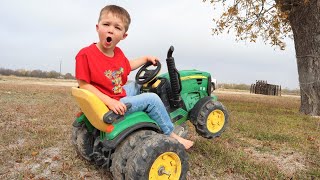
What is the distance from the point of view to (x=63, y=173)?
4344mm

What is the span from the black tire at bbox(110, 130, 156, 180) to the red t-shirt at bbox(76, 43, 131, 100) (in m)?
0.55

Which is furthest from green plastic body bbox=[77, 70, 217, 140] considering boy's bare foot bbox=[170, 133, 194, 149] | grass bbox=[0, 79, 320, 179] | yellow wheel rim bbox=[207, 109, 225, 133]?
grass bbox=[0, 79, 320, 179]

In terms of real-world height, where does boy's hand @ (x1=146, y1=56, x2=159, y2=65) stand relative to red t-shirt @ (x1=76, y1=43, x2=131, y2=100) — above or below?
above

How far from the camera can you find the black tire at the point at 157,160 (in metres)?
3.34

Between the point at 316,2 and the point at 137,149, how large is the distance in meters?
11.3

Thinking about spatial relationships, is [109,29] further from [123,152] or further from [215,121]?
[215,121]

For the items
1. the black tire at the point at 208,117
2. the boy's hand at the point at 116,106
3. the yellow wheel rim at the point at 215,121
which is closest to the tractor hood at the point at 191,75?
the black tire at the point at 208,117

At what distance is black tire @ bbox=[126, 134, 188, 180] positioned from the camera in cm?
334

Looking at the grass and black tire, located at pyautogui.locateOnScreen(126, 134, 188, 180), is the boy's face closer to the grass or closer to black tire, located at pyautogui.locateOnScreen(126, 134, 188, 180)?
black tire, located at pyautogui.locateOnScreen(126, 134, 188, 180)

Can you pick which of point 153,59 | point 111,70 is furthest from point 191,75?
point 111,70

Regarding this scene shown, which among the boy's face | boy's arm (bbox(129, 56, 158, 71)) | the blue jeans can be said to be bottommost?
the blue jeans

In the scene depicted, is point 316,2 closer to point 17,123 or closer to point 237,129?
point 237,129

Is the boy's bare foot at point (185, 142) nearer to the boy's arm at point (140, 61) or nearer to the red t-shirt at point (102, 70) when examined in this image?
the red t-shirt at point (102, 70)

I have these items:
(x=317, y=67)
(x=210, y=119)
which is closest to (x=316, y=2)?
(x=317, y=67)
